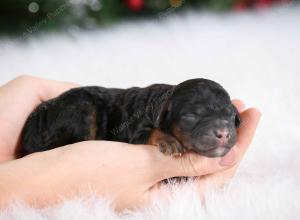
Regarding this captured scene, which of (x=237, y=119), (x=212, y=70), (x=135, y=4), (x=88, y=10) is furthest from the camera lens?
(x=135, y=4)

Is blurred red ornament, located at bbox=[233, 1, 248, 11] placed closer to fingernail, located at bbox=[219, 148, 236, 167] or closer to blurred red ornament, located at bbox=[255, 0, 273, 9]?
blurred red ornament, located at bbox=[255, 0, 273, 9]

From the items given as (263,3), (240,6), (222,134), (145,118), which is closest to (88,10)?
(240,6)

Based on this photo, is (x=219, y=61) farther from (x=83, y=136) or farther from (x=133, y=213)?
(x=133, y=213)

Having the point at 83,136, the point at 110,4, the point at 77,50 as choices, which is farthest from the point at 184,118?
the point at 110,4

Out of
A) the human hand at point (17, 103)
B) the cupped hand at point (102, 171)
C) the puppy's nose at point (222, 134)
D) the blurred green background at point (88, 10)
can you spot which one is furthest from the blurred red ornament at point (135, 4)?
the puppy's nose at point (222, 134)

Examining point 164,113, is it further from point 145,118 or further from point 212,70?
point 212,70

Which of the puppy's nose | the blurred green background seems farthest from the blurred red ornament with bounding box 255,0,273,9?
the puppy's nose

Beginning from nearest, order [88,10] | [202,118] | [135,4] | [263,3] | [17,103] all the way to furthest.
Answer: [202,118] < [17,103] < [88,10] < [135,4] < [263,3]
